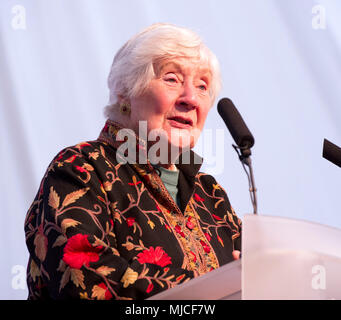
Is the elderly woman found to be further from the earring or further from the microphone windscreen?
the microphone windscreen

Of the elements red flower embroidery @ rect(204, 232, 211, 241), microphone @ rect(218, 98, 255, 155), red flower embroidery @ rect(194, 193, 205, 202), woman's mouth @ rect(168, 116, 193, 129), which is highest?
microphone @ rect(218, 98, 255, 155)

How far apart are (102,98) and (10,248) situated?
75 cm

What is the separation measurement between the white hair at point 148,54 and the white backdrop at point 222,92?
559mm

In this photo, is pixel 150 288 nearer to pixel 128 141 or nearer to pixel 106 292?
pixel 106 292

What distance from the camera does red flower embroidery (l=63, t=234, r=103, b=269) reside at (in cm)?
130

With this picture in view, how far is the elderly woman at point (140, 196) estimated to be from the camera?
1315 mm

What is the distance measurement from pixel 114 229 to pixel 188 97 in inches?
20.1

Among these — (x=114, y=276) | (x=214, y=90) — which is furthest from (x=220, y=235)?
(x=114, y=276)

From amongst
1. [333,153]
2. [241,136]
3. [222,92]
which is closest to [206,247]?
[333,153]

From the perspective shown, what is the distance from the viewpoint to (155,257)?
4.95 feet

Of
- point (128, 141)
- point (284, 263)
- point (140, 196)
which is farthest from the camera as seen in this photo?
point (128, 141)

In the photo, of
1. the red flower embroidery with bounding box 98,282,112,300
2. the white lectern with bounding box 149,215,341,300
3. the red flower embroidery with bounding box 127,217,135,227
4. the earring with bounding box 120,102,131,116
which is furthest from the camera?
the earring with bounding box 120,102,131,116

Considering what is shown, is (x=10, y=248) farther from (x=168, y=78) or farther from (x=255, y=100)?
(x=255, y=100)

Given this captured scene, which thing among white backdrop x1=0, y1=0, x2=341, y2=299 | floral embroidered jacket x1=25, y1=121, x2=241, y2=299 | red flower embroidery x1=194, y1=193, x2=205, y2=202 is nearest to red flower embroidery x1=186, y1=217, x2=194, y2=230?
floral embroidered jacket x1=25, y1=121, x2=241, y2=299
